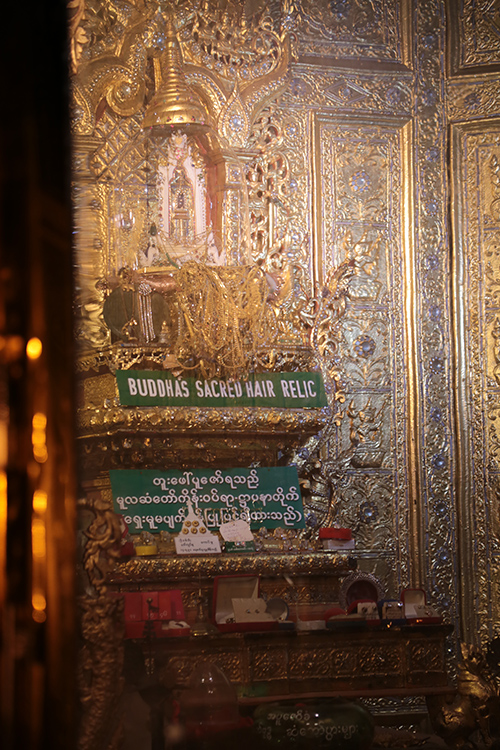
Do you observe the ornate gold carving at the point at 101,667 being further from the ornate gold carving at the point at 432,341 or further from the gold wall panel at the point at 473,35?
the gold wall panel at the point at 473,35

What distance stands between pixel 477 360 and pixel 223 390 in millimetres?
1679

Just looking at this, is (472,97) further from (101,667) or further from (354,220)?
(101,667)

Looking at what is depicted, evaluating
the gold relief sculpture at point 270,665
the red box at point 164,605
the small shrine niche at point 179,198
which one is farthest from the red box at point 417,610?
the small shrine niche at point 179,198

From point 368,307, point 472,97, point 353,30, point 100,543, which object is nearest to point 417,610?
point 368,307

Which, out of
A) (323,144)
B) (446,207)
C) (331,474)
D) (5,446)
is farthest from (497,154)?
(5,446)

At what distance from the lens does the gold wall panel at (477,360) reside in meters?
4.95

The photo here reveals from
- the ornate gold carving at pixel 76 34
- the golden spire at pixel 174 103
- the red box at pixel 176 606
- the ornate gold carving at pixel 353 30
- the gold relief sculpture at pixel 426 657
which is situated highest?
the ornate gold carving at pixel 353 30

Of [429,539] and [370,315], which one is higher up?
[370,315]

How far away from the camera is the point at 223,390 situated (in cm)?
451

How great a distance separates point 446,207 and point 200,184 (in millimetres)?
1564

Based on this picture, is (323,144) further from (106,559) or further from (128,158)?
(106,559)

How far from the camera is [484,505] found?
5004 mm

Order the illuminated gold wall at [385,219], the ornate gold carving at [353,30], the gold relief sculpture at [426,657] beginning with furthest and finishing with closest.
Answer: the ornate gold carving at [353,30]
the illuminated gold wall at [385,219]
the gold relief sculpture at [426,657]

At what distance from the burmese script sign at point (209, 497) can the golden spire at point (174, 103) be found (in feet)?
6.47
